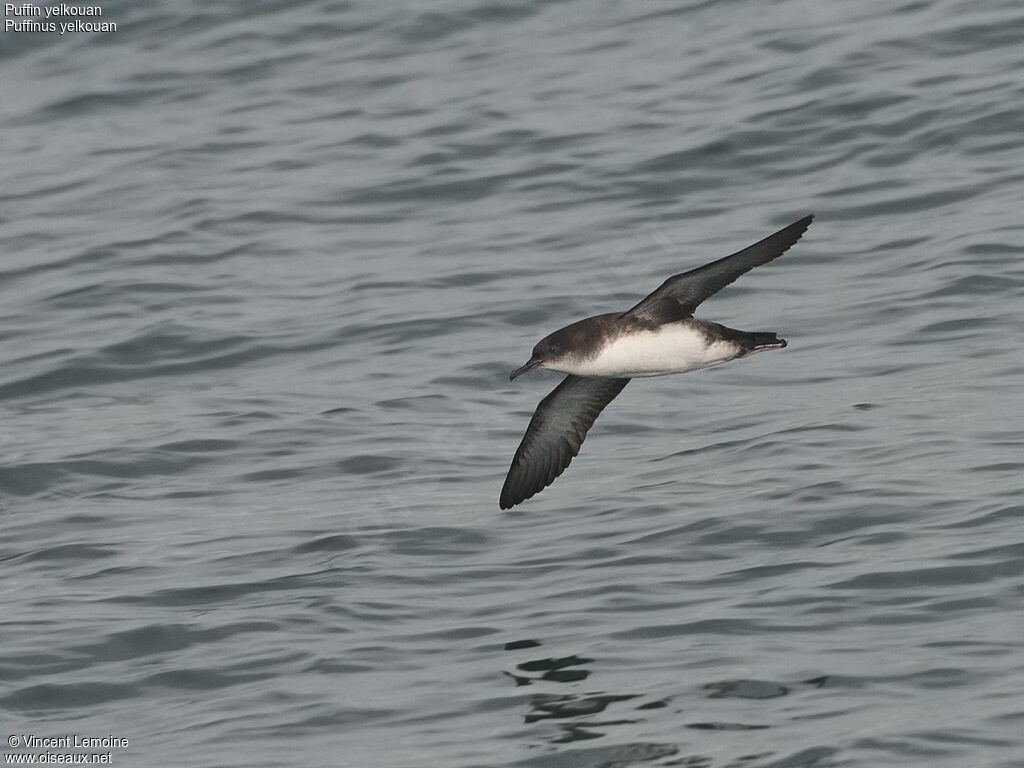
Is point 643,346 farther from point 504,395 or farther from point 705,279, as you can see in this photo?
point 504,395

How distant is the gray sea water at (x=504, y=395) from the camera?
8000 mm

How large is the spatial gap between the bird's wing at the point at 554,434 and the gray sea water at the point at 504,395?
424 millimetres

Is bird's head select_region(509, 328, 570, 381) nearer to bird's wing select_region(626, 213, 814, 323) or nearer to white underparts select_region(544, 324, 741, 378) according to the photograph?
white underparts select_region(544, 324, 741, 378)

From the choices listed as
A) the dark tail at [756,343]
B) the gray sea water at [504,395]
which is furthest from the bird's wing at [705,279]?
the gray sea water at [504,395]

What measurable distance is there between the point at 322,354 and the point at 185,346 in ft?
3.69

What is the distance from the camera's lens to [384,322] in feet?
43.4

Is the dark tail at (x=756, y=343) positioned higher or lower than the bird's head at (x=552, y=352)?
lower

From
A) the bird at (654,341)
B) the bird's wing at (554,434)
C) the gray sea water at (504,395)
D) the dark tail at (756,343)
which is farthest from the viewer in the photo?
the bird's wing at (554,434)

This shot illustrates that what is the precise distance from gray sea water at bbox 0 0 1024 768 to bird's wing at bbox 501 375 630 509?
0.42 m

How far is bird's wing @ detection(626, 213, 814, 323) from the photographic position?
8000 millimetres

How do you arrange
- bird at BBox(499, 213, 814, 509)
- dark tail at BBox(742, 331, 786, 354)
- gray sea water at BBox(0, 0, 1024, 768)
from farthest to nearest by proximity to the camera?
dark tail at BBox(742, 331, 786, 354) → bird at BBox(499, 213, 814, 509) → gray sea water at BBox(0, 0, 1024, 768)

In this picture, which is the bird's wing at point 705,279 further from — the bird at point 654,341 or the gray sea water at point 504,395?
the gray sea water at point 504,395

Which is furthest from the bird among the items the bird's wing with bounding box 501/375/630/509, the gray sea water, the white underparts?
the gray sea water

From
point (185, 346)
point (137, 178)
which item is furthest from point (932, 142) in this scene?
point (137, 178)
